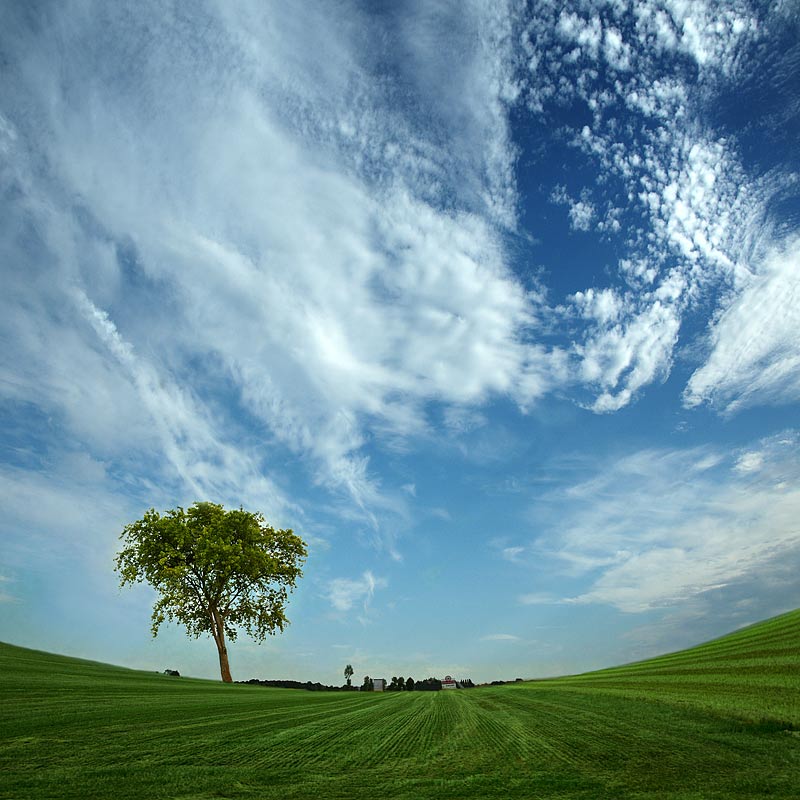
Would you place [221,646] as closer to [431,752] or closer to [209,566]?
[209,566]

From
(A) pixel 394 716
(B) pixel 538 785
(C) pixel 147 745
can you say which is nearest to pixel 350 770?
(B) pixel 538 785

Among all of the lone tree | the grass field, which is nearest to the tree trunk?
the lone tree

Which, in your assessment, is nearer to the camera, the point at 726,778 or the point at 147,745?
the point at 726,778

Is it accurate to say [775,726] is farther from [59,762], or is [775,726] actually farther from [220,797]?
[59,762]

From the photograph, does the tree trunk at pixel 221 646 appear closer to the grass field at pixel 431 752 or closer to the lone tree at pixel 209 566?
the lone tree at pixel 209 566

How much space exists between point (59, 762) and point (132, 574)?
35.7 m

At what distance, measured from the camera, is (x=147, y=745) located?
207 inches

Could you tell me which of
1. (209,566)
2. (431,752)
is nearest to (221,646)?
(209,566)

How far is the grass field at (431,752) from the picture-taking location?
3586mm

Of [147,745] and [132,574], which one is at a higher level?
[132,574]

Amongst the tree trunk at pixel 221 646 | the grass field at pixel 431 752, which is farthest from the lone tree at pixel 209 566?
the grass field at pixel 431 752

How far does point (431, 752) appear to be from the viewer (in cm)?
486

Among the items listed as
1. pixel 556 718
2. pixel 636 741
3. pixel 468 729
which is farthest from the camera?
pixel 556 718

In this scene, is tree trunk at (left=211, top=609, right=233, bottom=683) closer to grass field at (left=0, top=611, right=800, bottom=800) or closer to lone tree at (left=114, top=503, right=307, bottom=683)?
lone tree at (left=114, top=503, right=307, bottom=683)
